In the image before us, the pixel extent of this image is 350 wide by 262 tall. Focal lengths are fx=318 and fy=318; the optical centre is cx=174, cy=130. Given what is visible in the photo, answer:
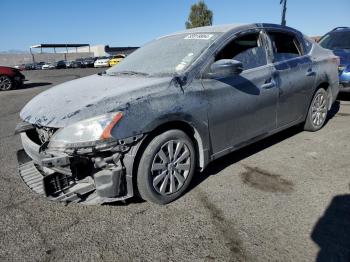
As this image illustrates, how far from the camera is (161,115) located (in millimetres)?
2910

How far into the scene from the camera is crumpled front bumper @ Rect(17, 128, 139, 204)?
Answer: 270 cm

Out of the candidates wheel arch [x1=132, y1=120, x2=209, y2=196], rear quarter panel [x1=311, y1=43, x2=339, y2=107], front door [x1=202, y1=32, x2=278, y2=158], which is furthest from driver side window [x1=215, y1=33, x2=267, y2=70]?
rear quarter panel [x1=311, y1=43, x2=339, y2=107]

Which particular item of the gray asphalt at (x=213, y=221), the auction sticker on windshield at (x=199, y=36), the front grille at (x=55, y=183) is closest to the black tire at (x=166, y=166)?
the gray asphalt at (x=213, y=221)

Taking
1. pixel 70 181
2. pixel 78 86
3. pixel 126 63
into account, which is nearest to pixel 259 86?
pixel 126 63

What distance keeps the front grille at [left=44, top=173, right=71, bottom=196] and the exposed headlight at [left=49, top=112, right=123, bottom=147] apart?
→ 1.03ft

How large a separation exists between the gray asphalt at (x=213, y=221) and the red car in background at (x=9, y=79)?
11449 millimetres

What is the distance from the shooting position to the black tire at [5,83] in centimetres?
1387

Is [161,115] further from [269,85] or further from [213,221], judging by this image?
[269,85]

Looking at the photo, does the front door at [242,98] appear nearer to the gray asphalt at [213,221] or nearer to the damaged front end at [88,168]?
the gray asphalt at [213,221]

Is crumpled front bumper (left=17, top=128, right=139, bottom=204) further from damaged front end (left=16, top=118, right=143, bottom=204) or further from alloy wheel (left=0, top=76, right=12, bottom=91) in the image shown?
alloy wheel (left=0, top=76, right=12, bottom=91)

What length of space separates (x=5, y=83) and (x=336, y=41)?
13.0m

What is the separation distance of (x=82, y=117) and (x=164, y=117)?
728mm

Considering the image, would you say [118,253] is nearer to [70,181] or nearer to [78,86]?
[70,181]

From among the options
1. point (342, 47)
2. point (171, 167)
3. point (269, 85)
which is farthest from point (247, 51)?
point (342, 47)
